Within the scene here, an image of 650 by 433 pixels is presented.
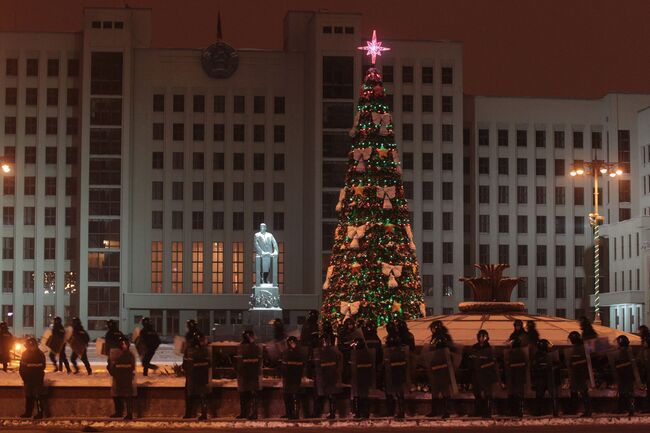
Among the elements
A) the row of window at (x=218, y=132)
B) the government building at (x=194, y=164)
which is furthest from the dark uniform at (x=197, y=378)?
the row of window at (x=218, y=132)

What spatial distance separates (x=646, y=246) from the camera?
89.3m

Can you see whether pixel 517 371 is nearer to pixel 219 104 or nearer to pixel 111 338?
pixel 111 338

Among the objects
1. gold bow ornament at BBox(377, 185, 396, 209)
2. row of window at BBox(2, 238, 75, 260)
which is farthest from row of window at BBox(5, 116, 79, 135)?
gold bow ornament at BBox(377, 185, 396, 209)

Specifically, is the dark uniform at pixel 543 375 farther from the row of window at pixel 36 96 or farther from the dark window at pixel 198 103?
the row of window at pixel 36 96

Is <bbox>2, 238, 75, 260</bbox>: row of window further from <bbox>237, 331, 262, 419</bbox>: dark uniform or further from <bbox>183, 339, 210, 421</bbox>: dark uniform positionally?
<bbox>237, 331, 262, 419</bbox>: dark uniform

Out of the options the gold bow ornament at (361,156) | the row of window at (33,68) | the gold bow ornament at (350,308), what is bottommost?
the gold bow ornament at (350,308)

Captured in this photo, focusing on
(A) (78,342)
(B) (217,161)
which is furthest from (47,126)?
(A) (78,342)

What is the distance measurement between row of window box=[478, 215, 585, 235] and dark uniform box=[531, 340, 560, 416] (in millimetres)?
83839

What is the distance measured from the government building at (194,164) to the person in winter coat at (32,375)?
7396 centimetres

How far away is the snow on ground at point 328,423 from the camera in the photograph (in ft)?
78.0

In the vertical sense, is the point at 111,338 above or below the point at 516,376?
above

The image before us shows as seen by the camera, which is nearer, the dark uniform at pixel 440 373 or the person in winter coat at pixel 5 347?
the dark uniform at pixel 440 373

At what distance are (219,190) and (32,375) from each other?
79082 mm

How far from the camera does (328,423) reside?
24203 millimetres
